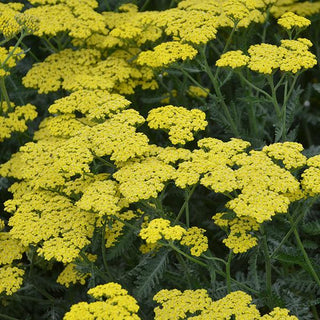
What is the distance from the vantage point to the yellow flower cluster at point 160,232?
11.7ft

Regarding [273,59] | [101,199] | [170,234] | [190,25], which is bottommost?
[170,234]

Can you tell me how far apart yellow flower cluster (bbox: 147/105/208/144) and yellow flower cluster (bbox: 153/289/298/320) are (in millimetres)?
1042

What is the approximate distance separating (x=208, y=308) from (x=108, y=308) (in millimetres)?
702

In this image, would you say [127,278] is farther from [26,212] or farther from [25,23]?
[25,23]

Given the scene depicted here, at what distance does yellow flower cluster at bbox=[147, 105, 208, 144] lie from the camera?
415cm

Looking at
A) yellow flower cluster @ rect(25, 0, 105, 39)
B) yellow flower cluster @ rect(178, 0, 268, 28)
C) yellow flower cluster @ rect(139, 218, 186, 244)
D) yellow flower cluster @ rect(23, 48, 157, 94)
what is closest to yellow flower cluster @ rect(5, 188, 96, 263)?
yellow flower cluster @ rect(139, 218, 186, 244)


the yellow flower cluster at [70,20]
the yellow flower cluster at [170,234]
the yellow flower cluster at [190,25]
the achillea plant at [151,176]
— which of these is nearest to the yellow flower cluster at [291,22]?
the achillea plant at [151,176]

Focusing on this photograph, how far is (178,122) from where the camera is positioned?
4227 millimetres

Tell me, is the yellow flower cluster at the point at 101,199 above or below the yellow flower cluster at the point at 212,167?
below

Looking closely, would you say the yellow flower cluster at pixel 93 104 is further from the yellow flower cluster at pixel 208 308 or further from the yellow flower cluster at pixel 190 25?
the yellow flower cluster at pixel 208 308

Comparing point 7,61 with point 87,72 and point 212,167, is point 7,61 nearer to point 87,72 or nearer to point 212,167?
point 87,72

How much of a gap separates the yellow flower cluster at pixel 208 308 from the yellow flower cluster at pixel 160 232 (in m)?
0.39

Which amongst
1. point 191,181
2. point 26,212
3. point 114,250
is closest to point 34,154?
point 26,212

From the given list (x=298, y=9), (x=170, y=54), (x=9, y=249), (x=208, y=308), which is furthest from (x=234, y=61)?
(x=9, y=249)
